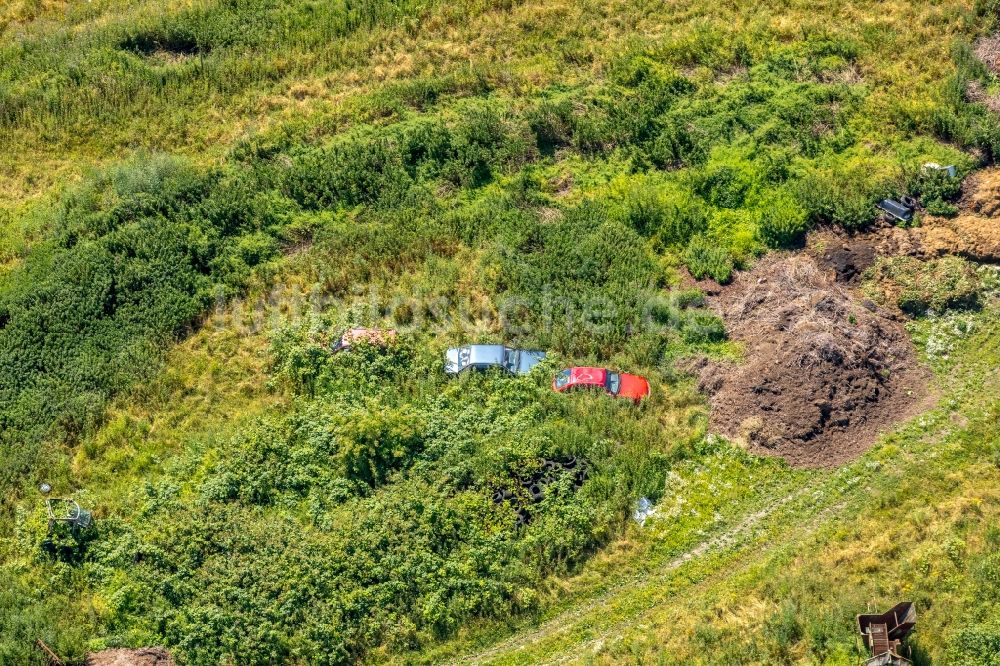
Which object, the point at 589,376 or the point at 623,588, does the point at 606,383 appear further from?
the point at 623,588

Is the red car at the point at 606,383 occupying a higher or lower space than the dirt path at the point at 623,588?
higher

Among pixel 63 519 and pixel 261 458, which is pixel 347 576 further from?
pixel 63 519

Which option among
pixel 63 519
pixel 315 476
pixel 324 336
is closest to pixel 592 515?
pixel 315 476

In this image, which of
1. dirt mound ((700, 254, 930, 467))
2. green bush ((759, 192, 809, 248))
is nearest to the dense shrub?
dirt mound ((700, 254, 930, 467))

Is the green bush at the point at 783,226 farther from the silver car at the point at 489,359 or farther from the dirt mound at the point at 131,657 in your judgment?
the dirt mound at the point at 131,657

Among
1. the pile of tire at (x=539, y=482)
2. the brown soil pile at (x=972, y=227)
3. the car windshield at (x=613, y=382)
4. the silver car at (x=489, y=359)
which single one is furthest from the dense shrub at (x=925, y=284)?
the pile of tire at (x=539, y=482)

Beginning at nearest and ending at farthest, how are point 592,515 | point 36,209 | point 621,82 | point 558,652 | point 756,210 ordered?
1. point 558,652
2. point 592,515
3. point 756,210
4. point 36,209
5. point 621,82

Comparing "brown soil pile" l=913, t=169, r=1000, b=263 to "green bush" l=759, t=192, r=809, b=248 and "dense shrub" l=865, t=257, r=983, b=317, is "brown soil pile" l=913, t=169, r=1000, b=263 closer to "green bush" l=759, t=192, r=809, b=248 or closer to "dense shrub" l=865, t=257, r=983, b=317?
"dense shrub" l=865, t=257, r=983, b=317

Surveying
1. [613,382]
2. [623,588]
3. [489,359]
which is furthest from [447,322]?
[623,588]
